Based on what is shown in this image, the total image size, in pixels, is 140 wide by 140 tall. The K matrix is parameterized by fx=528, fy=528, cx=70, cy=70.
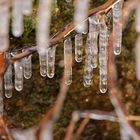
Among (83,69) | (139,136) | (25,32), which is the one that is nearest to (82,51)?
(83,69)

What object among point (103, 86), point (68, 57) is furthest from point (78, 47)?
point (103, 86)

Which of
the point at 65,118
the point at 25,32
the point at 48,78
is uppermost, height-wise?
the point at 25,32

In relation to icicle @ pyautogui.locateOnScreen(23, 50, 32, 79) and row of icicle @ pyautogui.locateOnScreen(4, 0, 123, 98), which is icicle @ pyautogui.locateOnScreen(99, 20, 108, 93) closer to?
row of icicle @ pyautogui.locateOnScreen(4, 0, 123, 98)

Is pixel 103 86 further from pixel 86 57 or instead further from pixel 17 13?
pixel 17 13

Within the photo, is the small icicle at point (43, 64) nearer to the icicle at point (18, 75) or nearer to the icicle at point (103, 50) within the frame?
the icicle at point (18, 75)

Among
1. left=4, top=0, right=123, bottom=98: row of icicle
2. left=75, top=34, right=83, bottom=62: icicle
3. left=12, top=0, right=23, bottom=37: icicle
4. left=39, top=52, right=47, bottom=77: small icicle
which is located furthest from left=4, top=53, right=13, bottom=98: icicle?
left=12, top=0, right=23, bottom=37: icicle

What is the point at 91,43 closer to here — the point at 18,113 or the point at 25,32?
the point at 25,32

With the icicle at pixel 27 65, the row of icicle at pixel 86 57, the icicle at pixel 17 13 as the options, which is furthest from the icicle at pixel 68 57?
the icicle at pixel 17 13
